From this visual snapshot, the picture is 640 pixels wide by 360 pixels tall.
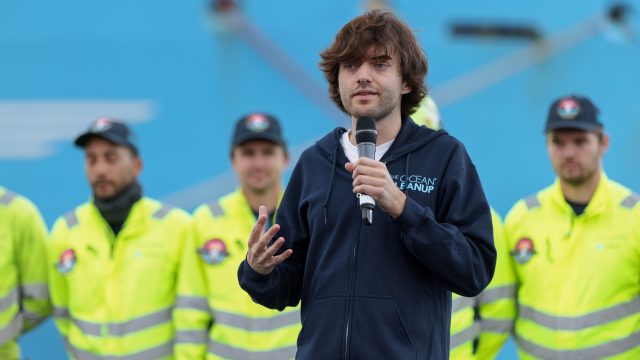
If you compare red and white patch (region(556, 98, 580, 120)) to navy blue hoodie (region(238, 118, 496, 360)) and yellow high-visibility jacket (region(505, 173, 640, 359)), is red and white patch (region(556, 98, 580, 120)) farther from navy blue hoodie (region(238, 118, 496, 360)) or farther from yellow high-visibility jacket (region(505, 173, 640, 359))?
navy blue hoodie (region(238, 118, 496, 360))

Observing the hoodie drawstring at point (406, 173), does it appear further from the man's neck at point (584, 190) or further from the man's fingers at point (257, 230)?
the man's neck at point (584, 190)

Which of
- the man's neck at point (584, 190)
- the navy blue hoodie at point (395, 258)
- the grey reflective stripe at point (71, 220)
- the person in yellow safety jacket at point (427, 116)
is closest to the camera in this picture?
the navy blue hoodie at point (395, 258)

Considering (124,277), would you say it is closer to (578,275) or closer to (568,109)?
(578,275)

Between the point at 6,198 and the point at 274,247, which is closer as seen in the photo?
the point at 274,247

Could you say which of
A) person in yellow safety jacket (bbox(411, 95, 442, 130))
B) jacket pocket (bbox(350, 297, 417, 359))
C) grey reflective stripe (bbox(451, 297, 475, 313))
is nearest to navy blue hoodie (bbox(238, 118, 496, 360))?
jacket pocket (bbox(350, 297, 417, 359))

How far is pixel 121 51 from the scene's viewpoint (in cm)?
757

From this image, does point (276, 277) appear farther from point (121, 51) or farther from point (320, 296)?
point (121, 51)

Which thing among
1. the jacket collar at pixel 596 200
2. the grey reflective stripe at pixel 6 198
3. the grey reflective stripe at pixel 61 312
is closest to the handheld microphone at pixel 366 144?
the jacket collar at pixel 596 200

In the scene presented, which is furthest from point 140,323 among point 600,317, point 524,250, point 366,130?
point 366,130

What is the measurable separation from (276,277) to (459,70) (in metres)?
5.66

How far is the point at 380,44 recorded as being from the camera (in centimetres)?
238

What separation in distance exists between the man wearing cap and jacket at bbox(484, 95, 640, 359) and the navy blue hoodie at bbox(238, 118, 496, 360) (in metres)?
1.72

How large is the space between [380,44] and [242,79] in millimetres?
5400

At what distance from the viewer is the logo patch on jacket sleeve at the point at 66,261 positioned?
4.33 m
